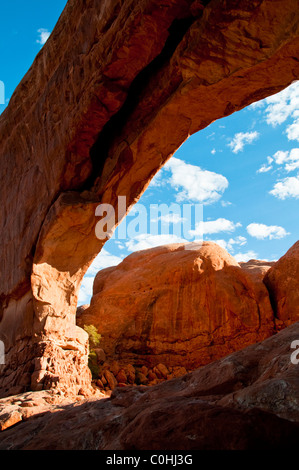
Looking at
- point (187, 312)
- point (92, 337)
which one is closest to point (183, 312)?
point (187, 312)

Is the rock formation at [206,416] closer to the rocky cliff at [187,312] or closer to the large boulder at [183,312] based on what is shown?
the rocky cliff at [187,312]

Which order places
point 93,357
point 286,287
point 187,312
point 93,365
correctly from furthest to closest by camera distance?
1. point 187,312
2. point 286,287
3. point 93,357
4. point 93,365

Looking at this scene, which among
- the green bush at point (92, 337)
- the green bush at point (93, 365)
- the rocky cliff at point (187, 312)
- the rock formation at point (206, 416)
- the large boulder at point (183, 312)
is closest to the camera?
the rock formation at point (206, 416)

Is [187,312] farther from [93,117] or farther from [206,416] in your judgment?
[206,416]

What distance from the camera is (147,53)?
6.68 metres

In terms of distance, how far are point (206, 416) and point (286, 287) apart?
46.5ft

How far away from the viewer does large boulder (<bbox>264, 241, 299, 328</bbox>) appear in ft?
49.5

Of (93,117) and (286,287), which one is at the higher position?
(93,117)

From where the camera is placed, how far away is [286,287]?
15.5 meters

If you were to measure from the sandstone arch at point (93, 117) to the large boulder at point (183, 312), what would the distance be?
695 centimetres

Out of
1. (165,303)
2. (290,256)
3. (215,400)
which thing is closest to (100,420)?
(215,400)

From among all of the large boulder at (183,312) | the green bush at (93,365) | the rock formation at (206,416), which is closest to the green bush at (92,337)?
the green bush at (93,365)

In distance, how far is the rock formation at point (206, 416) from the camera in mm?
2107

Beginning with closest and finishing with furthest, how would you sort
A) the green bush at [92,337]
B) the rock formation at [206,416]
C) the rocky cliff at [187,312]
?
the rock formation at [206,416]
the green bush at [92,337]
the rocky cliff at [187,312]
